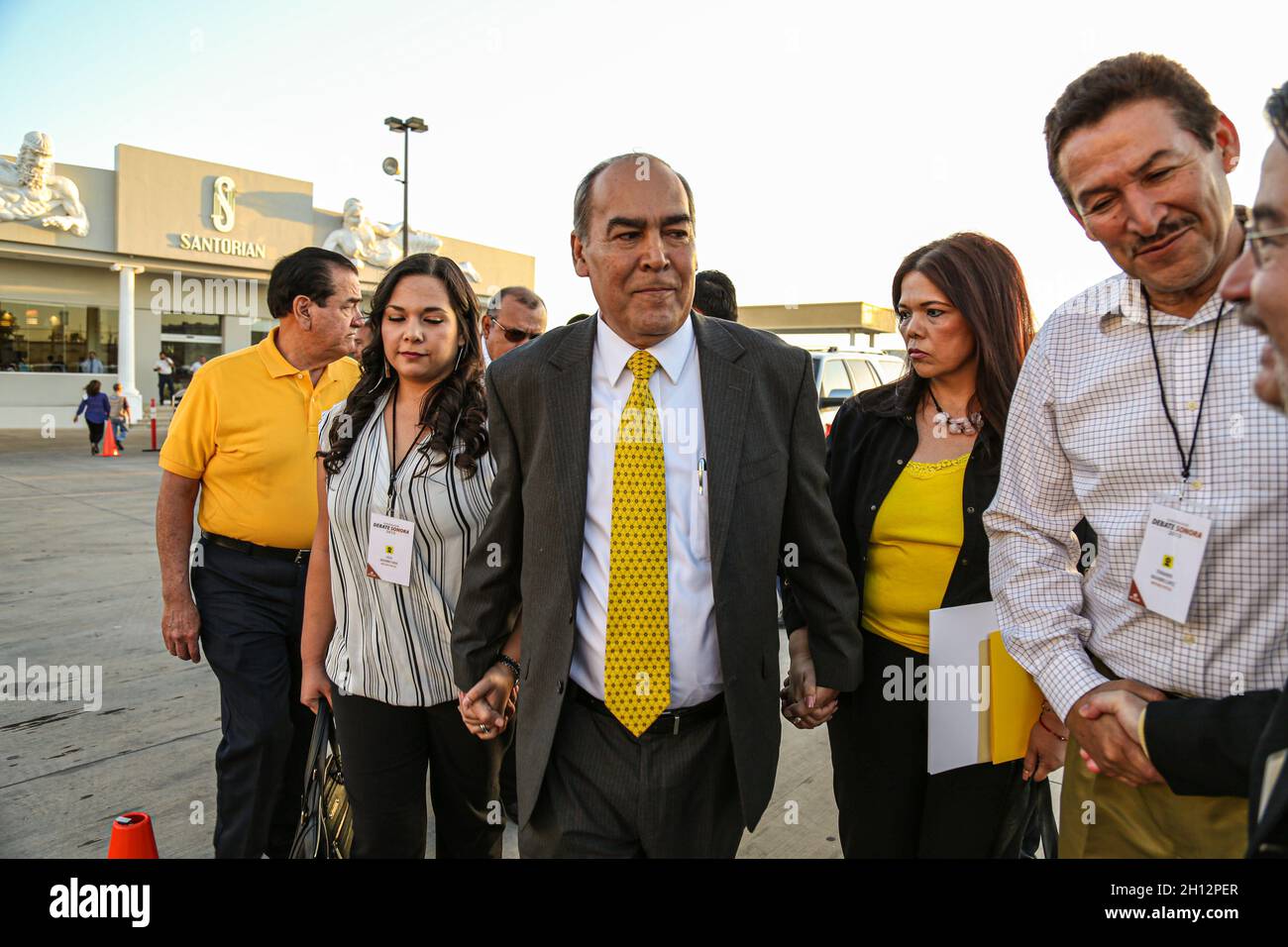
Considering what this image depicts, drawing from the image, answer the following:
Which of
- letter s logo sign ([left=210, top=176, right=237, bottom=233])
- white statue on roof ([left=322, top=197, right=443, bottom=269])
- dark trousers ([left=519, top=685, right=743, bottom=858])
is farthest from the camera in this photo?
white statue on roof ([left=322, top=197, right=443, bottom=269])

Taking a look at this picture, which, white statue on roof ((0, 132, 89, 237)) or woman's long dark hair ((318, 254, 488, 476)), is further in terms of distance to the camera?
white statue on roof ((0, 132, 89, 237))

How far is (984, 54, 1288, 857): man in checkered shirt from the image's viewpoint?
146 centimetres

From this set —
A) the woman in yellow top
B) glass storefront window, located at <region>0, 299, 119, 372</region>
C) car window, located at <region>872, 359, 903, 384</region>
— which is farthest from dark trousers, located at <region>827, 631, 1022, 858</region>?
glass storefront window, located at <region>0, 299, 119, 372</region>

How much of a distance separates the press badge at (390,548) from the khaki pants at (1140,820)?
1.75 meters

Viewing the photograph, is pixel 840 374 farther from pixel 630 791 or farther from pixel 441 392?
pixel 630 791

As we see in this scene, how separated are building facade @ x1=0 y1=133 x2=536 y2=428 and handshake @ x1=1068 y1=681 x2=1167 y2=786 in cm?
2268

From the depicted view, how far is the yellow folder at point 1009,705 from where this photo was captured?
6.55ft

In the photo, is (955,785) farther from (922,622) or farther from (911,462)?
(911,462)

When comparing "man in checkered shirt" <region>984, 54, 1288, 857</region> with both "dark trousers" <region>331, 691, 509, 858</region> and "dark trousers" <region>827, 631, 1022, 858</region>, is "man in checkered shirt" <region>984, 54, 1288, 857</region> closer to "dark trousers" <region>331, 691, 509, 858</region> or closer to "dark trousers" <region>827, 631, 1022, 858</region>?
"dark trousers" <region>827, 631, 1022, 858</region>

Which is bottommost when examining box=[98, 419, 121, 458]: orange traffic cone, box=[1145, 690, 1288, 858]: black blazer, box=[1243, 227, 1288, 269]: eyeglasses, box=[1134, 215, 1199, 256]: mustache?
box=[1145, 690, 1288, 858]: black blazer

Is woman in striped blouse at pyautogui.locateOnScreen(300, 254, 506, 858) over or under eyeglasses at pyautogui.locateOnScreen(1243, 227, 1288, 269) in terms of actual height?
under

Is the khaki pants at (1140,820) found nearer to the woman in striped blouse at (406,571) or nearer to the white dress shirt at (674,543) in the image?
the white dress shirt at (674,543)

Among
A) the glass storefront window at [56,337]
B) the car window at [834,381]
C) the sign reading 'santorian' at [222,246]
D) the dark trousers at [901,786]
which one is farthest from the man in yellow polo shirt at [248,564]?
the glass storefront window at [56,337]
